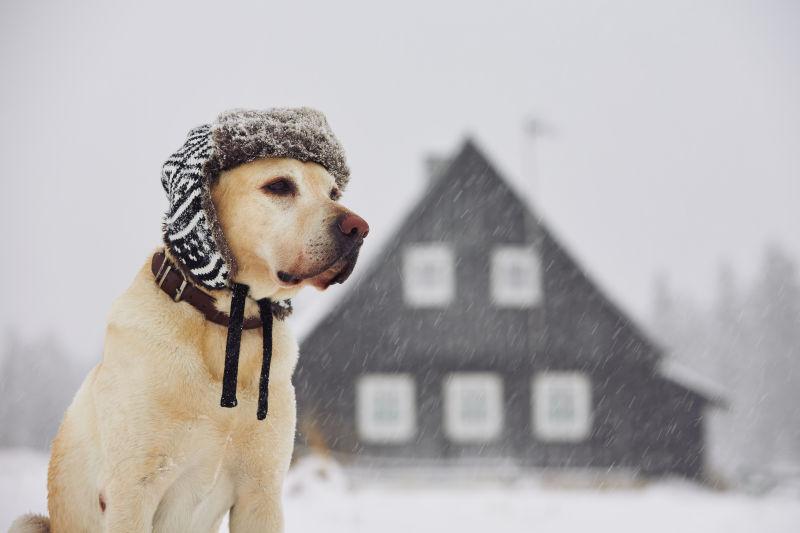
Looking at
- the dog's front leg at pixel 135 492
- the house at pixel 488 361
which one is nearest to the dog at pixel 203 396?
the dog's front leg at pixel 135 492

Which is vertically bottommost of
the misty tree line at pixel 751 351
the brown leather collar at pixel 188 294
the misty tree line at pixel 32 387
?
the misty tree line at pixel 32 387

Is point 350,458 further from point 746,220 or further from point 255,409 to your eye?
point 746,220

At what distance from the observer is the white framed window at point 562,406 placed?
52.4ft

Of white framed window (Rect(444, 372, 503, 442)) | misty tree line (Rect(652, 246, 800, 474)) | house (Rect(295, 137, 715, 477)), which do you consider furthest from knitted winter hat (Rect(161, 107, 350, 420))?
misty tree line (Rect(652, 246, 800, 474))

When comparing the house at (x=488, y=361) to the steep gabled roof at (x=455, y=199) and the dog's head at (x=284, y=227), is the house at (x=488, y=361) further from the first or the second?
the dog's head at (x=284, y=227)

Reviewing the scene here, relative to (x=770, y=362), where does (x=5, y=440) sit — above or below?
below

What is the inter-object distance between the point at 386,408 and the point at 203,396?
45.0 feet

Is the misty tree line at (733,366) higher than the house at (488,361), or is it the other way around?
the house at (488,361)

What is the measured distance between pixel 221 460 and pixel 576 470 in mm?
14604

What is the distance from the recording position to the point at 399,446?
1567 centimetres

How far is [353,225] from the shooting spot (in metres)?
2.21

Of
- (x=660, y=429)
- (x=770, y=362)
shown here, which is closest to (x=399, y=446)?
(x=660, y=429)

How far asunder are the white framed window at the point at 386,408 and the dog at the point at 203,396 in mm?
13334

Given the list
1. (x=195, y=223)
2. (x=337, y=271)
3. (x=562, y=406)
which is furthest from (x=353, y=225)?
(x=562, y=406)
